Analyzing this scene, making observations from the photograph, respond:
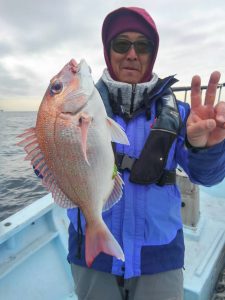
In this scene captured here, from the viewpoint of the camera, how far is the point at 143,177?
220 centimetres

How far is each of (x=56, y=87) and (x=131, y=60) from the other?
2.87ft

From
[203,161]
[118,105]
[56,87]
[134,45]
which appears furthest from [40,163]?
[134,45]

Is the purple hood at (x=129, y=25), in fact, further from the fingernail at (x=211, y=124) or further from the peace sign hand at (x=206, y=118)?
the fingernail at (x=211, y=124)

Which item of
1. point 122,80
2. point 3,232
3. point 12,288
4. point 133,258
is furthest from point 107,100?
point 12,288

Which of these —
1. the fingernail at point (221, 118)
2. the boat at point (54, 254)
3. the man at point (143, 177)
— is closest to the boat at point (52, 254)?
the boat at point (54, 254)

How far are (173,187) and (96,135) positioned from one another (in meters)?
0.91

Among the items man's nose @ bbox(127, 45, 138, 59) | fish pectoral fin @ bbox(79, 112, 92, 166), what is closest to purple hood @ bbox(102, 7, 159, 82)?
man's nose @ bbox(127, 45, 138, 59)

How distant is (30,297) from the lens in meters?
3.48

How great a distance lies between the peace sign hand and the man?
43 millimetres

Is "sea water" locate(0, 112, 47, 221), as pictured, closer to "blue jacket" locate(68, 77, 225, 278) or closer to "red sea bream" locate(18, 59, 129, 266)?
"blue jacket" locate(68, 77, 225, 278)

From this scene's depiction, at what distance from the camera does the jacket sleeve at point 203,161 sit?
200 cm

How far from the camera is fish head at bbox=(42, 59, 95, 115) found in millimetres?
1687

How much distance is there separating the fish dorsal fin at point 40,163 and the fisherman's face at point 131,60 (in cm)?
101

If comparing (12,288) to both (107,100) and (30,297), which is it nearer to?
(30,297)
